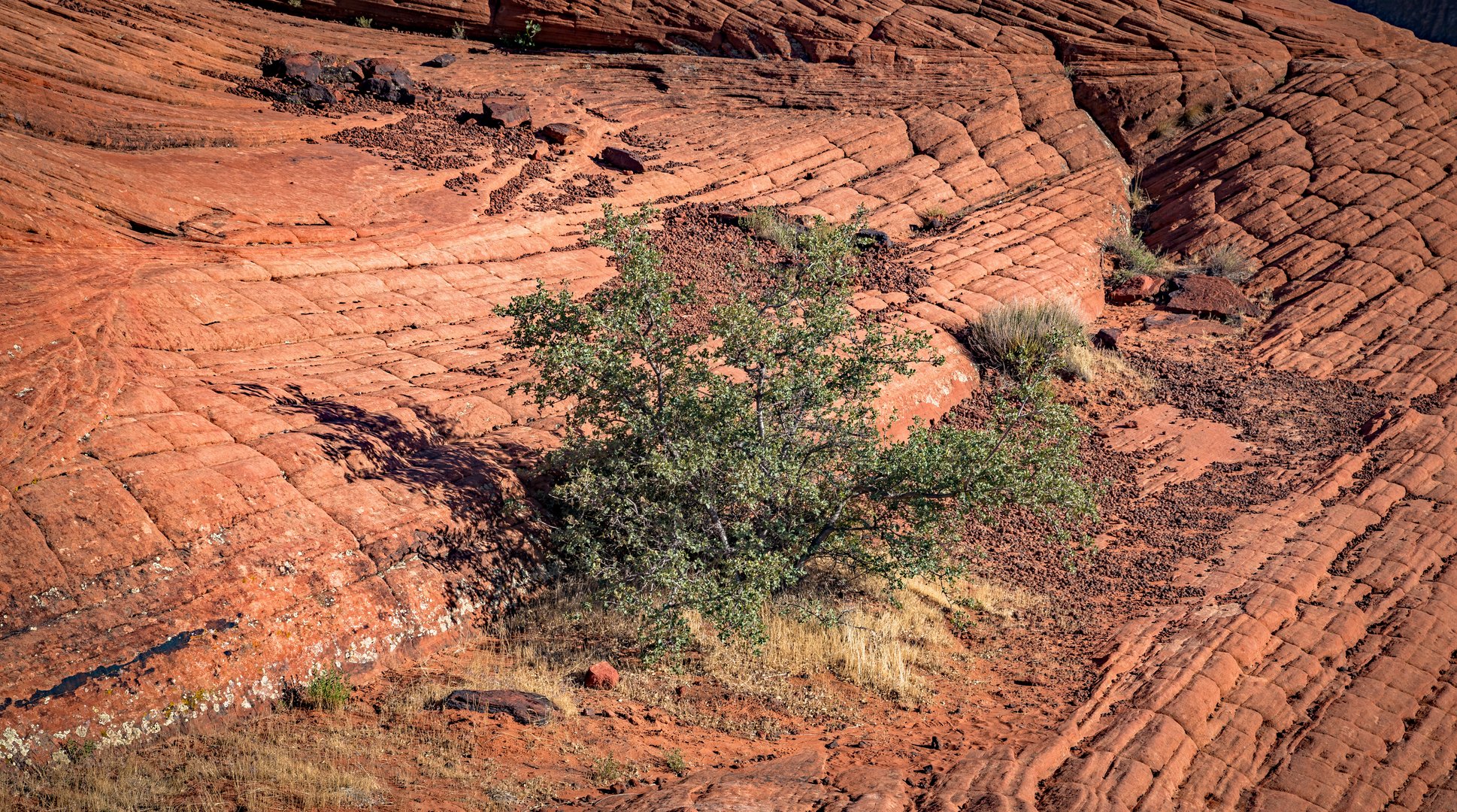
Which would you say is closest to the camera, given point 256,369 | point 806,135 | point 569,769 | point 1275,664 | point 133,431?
point 569,769

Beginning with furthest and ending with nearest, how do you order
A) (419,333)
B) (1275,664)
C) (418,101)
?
(418,101) < (419,333) < (1275,664)

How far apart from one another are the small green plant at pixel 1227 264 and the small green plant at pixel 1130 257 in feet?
2.05

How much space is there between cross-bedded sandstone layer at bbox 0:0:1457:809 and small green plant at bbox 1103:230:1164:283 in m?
0.46

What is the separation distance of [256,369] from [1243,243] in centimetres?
1417

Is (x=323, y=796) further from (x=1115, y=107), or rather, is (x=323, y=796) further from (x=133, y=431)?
(x=1115, y=107)

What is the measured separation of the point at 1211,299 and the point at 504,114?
418 inches

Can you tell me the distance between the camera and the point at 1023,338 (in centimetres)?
1223

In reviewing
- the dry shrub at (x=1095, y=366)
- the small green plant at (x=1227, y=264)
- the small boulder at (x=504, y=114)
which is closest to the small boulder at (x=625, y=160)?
the small boulder at (x=504, y=114)

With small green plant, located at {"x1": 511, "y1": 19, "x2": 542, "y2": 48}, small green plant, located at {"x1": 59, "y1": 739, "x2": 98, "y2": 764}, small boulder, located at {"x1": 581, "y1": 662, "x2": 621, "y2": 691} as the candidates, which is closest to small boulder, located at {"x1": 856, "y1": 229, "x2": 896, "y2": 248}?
small boulder, located at {"x1": 581, "y1": 662, "x2": 621, "y2": 691}

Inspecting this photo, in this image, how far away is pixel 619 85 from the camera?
57.9 feet

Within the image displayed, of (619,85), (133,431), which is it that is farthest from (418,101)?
(133,431)

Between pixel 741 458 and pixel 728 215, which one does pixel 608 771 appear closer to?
pixel 741 458

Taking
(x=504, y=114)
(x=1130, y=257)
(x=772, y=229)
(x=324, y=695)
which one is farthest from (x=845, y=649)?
(x=504, y=114)

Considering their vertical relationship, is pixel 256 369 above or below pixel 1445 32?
below
